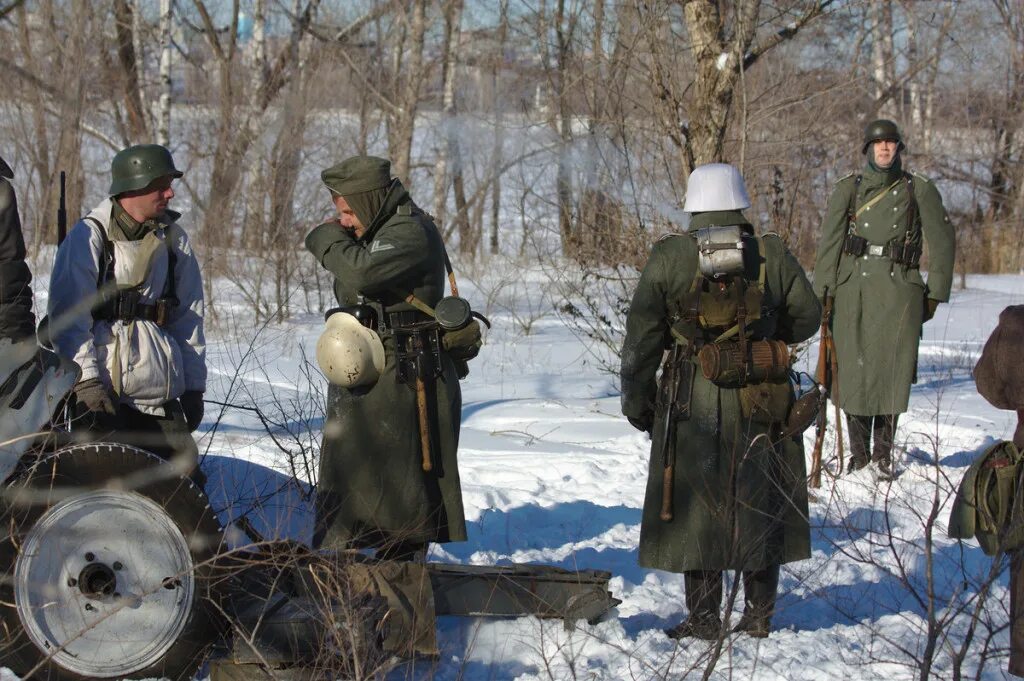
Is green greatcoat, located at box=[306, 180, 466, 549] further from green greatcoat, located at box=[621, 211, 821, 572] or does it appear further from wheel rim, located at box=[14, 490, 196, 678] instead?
wheel rim, located at box=[14, 490, 196, 678]

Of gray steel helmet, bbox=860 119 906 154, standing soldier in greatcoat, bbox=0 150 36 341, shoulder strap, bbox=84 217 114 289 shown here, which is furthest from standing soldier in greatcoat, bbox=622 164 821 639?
gray steel helmet, bbox=860 119 906 154

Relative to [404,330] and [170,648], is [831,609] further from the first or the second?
[170,648]

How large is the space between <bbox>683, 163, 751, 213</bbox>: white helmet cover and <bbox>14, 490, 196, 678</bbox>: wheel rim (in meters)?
2.16

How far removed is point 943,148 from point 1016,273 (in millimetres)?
3030

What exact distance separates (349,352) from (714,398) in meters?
1.34

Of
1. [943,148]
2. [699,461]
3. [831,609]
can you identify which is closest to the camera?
[699,461]

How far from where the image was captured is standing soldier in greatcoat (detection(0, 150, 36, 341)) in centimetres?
388

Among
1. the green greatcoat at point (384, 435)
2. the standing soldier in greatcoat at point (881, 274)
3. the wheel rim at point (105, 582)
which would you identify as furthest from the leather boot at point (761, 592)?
the standing soldier in greatcoat at point (881, 274)

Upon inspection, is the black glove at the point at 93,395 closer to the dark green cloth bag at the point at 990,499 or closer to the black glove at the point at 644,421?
the black glove at the point at 644,421

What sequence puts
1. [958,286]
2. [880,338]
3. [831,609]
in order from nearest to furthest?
[831,609], [880,338], [958,286]

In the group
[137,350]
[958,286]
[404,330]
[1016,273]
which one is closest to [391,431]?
[404,330]

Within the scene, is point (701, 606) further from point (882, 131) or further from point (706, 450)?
point (882, 131)

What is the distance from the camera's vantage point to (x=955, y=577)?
4.90 m

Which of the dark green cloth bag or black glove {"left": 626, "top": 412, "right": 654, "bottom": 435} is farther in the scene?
black glove {"left": 626, "top": 412, "right": 654, "bottom": 435}
